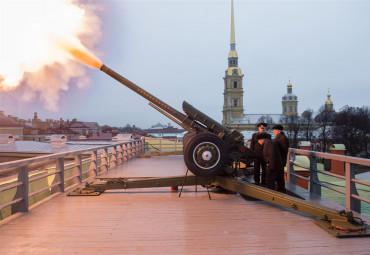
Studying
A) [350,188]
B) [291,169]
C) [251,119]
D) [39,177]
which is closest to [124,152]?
[291,169]

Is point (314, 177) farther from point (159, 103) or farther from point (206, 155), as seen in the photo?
point (159, 103)

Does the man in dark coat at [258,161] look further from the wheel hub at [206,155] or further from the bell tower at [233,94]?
the bell tower at [233,94]

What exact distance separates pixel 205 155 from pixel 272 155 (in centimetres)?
129

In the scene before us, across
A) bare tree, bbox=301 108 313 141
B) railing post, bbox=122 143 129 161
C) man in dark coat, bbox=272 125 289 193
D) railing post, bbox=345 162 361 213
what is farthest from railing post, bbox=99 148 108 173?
bare tree, bbox=301 108 313 141

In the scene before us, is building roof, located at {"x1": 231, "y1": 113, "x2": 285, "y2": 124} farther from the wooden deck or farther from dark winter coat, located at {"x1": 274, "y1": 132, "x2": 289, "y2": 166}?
the wooden deck

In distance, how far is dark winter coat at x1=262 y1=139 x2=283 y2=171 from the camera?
21.1ft

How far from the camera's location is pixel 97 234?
4.69 m

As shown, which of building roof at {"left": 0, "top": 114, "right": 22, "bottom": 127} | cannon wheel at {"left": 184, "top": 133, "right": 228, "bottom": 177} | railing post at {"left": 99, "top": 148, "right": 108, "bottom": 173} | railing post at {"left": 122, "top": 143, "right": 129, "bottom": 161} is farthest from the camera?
building roof at {"left": 0, "top": 114, "right": 22, "bottom": 127}

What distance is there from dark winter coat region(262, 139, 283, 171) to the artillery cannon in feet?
2.40

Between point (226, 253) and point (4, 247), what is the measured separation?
109 inches

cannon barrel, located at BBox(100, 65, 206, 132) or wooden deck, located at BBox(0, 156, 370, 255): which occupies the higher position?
cannon barrel, located at BBox(100, 65, 206, 132)

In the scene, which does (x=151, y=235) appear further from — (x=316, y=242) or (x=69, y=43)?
(x=69, y=43)

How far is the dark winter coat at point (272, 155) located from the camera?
6418 millimetres

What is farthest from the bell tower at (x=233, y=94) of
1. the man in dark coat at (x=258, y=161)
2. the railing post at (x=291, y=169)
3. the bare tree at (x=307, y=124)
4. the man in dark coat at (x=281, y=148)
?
the man in dark coat at (x=281, y=148)
